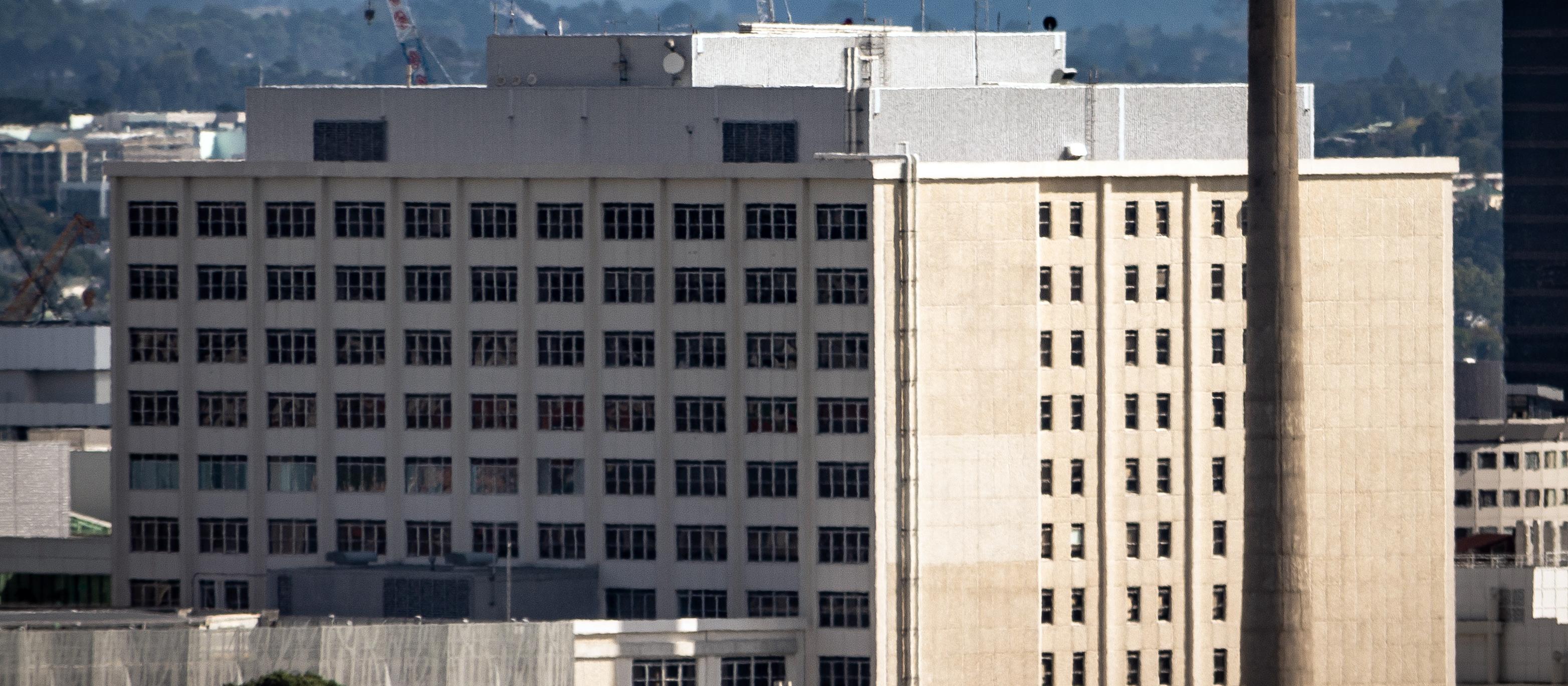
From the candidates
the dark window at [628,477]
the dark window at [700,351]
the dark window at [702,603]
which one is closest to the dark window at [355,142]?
the dark window at [700,351]

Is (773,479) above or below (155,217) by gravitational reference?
Result: below

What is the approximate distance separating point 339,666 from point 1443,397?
55.3 m

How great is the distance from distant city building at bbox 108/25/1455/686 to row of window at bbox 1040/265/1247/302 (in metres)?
0.21

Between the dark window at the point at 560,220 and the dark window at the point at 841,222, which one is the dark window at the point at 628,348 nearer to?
the dark window at the point at 560,220

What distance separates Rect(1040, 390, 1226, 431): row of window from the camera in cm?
13188

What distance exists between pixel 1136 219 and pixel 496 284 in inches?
1201

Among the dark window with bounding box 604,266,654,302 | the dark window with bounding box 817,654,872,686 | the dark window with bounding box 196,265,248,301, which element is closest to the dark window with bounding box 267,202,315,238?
the dark window with bounding box 196,265,248,301

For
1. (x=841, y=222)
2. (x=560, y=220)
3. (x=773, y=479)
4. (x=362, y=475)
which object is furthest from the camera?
(x=362, y=475)

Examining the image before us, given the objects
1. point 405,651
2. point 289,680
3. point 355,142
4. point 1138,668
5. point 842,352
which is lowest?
point 1138,668

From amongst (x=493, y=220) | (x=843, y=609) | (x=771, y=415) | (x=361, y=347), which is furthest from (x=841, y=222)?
(x=361, y=347)

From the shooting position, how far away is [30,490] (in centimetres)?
17675

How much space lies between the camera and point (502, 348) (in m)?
131

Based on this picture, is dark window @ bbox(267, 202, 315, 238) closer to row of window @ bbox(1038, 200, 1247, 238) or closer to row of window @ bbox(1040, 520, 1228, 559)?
row of window @ bbox(1038, 200, 1247, 238)

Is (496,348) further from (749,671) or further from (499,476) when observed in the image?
(749,671)
